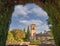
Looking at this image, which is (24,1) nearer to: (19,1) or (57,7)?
(19,1)

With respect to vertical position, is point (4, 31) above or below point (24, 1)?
below

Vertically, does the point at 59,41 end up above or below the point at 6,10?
below

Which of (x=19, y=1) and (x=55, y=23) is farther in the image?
(x=19, y=1)

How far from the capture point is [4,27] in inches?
305

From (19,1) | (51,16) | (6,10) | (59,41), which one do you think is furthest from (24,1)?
(59,41)

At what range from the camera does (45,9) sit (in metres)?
7.78

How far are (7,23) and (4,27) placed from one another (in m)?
0.30

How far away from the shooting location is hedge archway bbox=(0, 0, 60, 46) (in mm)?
7449

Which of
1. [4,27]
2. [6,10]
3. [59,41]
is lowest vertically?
[59,41]

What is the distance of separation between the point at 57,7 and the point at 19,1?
170 cm

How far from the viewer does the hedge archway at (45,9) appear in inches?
293

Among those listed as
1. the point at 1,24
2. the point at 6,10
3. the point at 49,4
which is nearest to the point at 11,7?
the point at 6,10

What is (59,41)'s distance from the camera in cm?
743

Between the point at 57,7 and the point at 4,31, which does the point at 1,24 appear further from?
the point at 57,7
